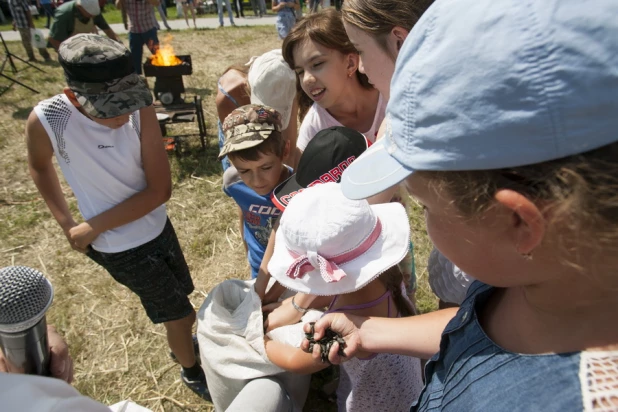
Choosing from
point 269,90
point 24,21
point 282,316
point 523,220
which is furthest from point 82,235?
point 24,21

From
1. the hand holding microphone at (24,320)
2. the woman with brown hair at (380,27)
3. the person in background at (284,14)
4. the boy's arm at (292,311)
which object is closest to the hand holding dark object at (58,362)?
the hand holding microphone at (24,320)

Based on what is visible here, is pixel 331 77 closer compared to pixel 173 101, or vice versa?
pixel 331 77

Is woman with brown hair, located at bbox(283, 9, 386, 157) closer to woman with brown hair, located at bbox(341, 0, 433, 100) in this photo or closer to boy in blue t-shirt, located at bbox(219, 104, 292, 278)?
boy in blue t-shirt, located at bbox(219, 104, 292, 278)

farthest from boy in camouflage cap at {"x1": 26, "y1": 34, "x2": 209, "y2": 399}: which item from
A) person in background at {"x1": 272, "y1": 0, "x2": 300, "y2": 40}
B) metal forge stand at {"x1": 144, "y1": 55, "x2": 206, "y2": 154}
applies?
person in background at {"x1": 272, "y1": 0, "x2": 300, "y2": 40}

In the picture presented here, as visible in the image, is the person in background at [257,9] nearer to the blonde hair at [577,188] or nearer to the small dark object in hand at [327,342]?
the small dark object in hand at [327,342]

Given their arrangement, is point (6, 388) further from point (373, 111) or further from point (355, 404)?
point (373, 111)

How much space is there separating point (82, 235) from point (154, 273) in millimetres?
431

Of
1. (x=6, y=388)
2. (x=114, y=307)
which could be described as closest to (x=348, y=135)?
(x=6, y=388)

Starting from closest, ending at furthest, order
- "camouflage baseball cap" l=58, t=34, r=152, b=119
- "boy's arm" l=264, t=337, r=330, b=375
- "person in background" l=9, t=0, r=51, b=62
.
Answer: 1. "boy's arm" l=264, t=337, r=330, b=375
2. "camouflage baseball cap" l=58, t=34, r=152, b=119
3. "person in background" l=9, t=0, r=51, b=62

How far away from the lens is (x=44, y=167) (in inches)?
85.0

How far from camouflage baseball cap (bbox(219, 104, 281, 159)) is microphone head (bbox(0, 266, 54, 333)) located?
4.07 ft

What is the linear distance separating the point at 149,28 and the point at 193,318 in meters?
7.85

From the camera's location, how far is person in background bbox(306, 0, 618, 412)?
1.95 ft

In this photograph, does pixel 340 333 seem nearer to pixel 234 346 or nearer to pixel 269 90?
pixel 234 346
